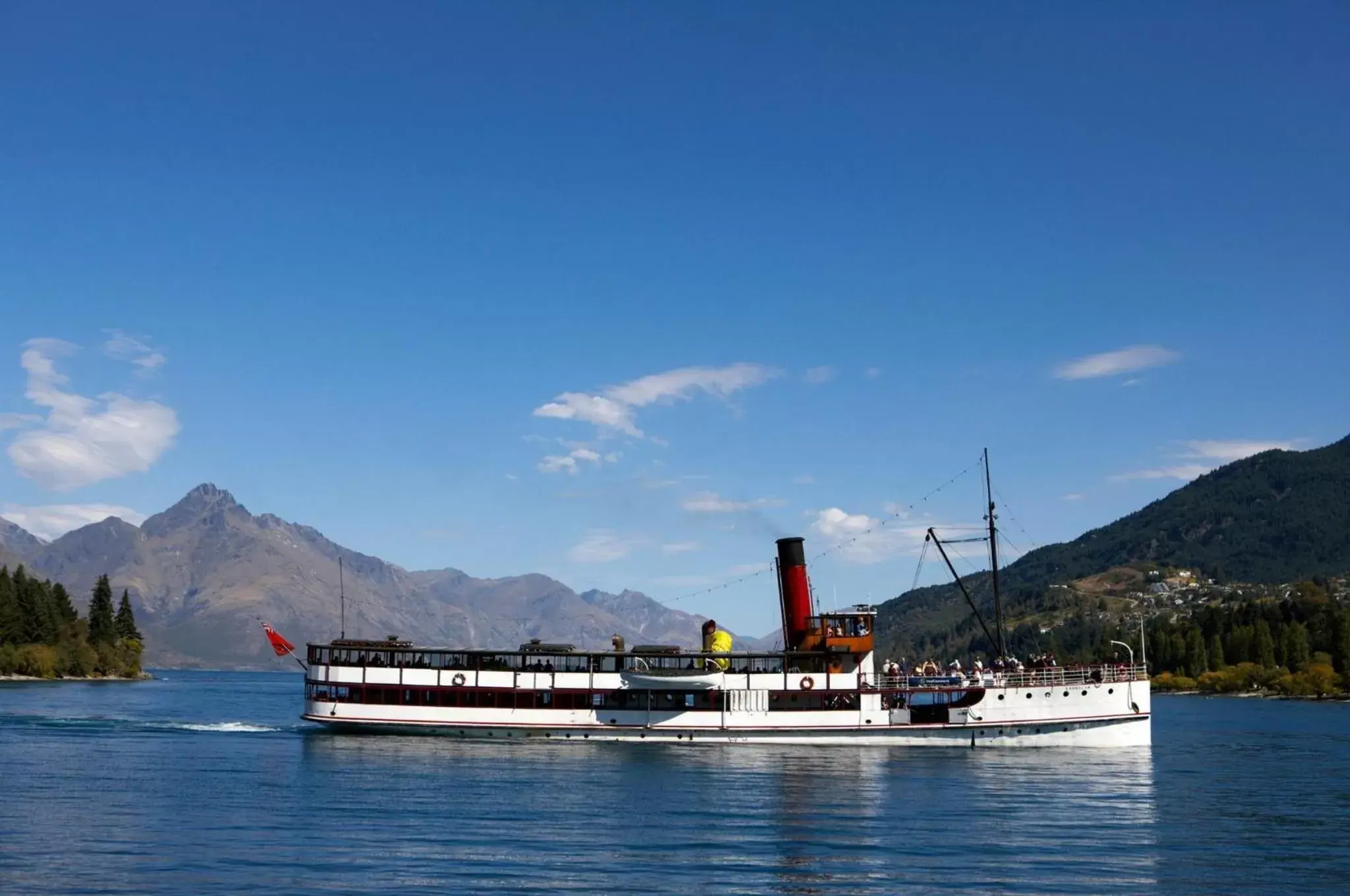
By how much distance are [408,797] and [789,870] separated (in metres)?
17.2

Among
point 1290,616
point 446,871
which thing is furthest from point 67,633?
point 1290,616

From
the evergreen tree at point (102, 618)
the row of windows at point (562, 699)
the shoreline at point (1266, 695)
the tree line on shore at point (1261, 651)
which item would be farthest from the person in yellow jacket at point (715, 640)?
the evergreen tree at point (102, 618)

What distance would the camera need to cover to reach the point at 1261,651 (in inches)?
6476

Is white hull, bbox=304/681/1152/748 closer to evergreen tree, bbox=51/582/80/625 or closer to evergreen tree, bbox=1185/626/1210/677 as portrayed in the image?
evergreen tree, bbox=1185/626/1210/677

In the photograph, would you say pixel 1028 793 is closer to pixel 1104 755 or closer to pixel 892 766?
pixel 892 766

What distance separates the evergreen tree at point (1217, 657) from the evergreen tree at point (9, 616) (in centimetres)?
16662

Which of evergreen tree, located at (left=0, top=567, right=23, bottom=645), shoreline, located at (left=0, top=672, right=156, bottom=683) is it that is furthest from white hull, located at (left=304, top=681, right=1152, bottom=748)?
evergreen tree, located at (left=0, top=567, right=23, bottom=645)

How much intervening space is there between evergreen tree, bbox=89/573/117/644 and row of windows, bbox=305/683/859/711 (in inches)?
4917

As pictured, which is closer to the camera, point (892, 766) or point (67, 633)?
point (892, 766)

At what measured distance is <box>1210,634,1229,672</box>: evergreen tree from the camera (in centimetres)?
17200

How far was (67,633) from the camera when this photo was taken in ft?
526

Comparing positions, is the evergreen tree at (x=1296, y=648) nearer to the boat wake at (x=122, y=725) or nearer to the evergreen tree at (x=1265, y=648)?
the evergreen tree at (x=1265, y=648)

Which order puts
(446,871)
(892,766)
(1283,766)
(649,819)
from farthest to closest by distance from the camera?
1. (1283,766)
2. (892,766)
3. (649,819)
4. (446,871)

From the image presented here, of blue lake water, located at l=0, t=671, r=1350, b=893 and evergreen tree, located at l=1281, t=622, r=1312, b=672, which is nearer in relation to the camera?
blue lake water, located at l=0, t=671, r=1350, b=893
